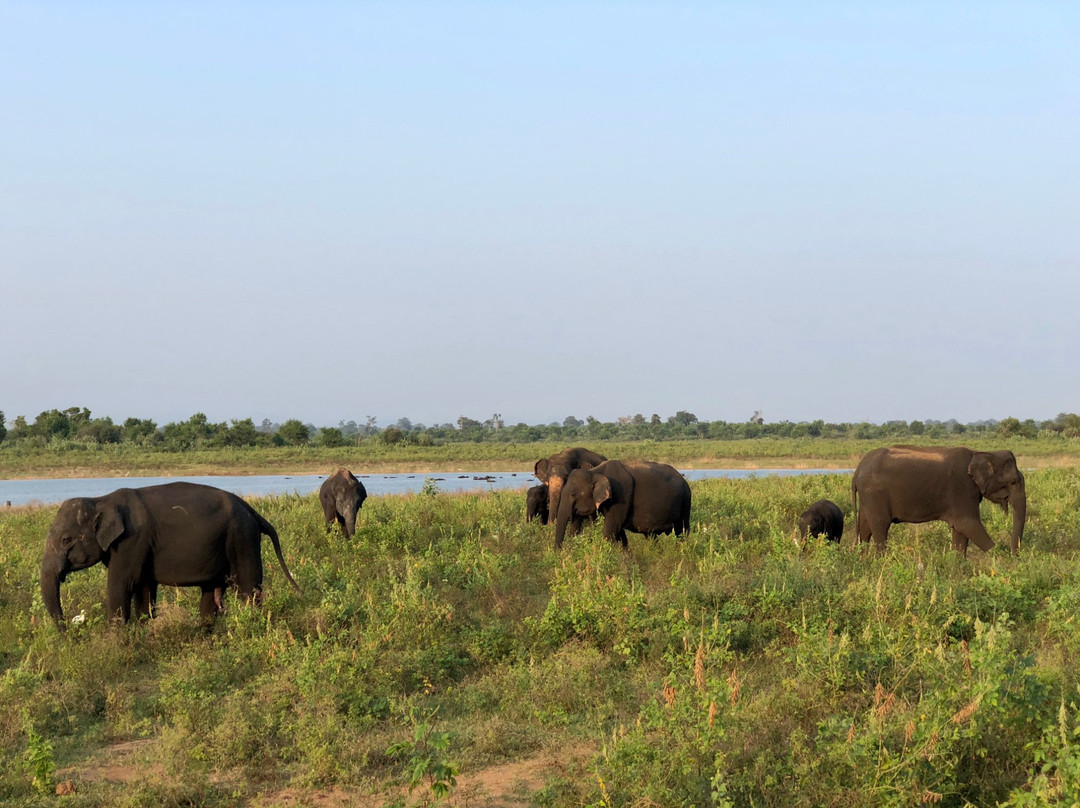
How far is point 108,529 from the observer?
899 centimetres

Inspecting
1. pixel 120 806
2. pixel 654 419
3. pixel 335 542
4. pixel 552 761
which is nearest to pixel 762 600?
pixel 552 761

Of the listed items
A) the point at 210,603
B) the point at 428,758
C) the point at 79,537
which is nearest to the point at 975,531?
the point at 210,603

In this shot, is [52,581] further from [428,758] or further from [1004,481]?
[1004,481]

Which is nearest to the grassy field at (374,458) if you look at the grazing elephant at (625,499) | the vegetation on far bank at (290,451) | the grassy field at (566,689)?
the vegetation on far bank at (290,451)

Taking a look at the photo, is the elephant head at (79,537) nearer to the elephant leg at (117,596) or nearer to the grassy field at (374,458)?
the elephant leg at (117,596)

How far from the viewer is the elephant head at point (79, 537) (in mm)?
8992

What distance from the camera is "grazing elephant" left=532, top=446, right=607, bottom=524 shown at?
15.9 meters

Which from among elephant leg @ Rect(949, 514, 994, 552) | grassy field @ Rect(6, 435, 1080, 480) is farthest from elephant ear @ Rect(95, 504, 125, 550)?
grassy field @ Rect(6, 435, 1080, 480)

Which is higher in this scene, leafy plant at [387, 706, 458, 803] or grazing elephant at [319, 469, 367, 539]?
grazing elephant at [319, 469, 367, 539]

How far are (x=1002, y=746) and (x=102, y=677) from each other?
6.93 metres

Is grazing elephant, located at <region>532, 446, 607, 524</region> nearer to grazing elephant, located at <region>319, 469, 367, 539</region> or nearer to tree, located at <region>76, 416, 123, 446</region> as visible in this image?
grazing elephant, located at <region>319, 469, 367, 539</region>

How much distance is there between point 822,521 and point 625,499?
3.29 meters

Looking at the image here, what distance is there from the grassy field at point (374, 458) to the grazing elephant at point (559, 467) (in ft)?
119

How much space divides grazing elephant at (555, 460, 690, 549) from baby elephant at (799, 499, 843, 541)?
6.29ft
